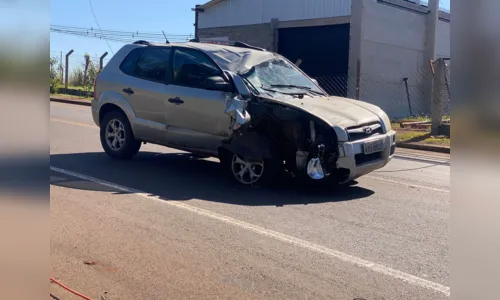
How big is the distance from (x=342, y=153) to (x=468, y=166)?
5.44m

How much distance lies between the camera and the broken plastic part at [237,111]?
762 centimetres

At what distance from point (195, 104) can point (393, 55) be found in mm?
17867

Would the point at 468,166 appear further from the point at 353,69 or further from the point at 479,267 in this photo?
the point at 353,69

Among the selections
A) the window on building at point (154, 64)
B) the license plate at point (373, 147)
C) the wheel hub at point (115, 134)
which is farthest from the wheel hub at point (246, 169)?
the wheel hub at point (115, 134)

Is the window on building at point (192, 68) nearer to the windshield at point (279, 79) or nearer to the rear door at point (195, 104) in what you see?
the rear door at point (195, 104)

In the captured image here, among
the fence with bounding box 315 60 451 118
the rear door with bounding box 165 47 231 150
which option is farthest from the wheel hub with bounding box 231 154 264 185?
the fence with bounding box 315 60 451 118

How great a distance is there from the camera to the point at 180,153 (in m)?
10.8

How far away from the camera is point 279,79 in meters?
8.54

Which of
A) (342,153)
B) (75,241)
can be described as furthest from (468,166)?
(342,153)

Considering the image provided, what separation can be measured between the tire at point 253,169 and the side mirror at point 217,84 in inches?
35.0

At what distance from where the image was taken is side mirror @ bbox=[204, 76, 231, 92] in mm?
8019

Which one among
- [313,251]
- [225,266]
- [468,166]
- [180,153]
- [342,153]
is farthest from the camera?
[180,153]

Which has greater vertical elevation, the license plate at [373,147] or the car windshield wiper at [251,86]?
the car windshield wiper at [251,86]

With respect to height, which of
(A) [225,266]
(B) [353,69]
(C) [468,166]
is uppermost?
(B) [353,69]
